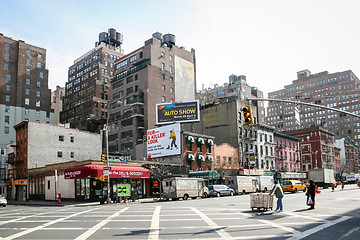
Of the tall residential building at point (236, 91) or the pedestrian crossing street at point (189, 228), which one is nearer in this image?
the pedestrian crossing street at point (189, 228)

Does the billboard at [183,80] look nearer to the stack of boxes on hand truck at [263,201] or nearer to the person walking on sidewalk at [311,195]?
the person walking on sidewalk at [311,195]

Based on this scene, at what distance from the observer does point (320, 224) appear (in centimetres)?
1491

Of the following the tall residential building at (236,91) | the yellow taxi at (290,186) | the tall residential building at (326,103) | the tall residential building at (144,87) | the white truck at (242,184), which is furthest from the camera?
the tall residential building at (326,103)

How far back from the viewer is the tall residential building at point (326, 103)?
508 feet

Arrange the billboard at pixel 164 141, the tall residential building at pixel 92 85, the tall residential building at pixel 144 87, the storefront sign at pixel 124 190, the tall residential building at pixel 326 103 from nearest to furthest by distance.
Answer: the storefront sign at pixel 124 190, the billboard at pixel 164 141, the tall residential building at pixel 144 87, the tall residential building at pixel 92 85, the tall residential building at pixel 326 103

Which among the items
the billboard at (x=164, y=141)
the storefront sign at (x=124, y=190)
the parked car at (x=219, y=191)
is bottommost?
the parked car at (x=219, y=191)

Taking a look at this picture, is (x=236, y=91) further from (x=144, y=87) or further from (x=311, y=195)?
(x=311, y=195)

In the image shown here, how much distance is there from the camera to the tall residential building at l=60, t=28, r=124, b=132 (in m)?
113

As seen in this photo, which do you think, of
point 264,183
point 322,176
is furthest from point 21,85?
point 322,176

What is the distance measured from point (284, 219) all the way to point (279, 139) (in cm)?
6967

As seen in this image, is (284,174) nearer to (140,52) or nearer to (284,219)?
(140,52)

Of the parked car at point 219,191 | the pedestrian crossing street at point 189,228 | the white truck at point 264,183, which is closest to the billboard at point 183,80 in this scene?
the white truck at point 264,183

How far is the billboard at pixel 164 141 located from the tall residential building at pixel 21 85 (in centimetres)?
4868

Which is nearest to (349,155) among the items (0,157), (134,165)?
(134,165)
